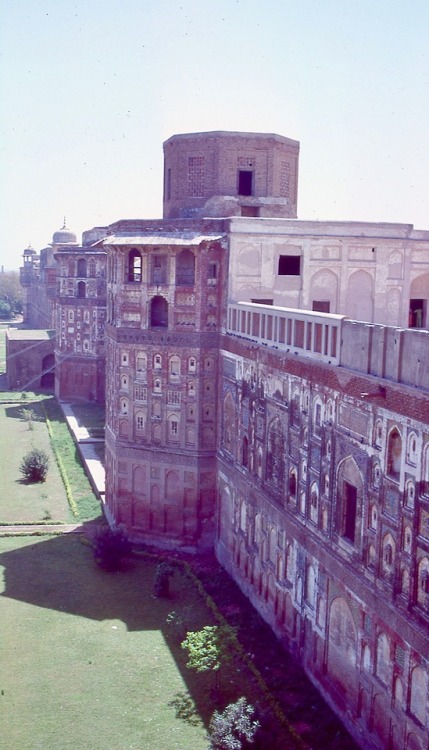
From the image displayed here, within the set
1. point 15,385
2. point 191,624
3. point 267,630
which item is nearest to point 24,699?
point 191,624

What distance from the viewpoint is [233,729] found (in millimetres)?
14078

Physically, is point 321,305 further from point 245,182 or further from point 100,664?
point 100,664

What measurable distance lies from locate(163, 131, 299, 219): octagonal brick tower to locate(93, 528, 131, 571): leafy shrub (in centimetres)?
1113

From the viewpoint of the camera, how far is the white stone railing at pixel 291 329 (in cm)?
1591

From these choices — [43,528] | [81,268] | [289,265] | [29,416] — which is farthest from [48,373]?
[289,265]

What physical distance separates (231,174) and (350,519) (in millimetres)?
14941

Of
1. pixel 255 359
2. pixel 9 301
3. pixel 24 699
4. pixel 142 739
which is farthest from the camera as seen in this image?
pixel 9 301

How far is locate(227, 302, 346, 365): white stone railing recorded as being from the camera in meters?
15.9

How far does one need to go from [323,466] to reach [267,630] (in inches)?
206

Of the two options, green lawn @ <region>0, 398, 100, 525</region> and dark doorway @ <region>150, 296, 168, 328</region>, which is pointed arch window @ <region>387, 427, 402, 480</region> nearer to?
dark doorway @ <region>150, 296, 168, 328</region>

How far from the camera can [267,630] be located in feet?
63.3

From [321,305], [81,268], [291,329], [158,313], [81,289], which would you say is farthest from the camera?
[81,289]

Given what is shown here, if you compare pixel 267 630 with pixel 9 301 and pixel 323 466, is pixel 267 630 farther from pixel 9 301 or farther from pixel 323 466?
pixel 9 301

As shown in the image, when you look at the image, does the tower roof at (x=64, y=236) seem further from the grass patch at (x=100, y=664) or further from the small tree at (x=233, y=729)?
the small tree at (x=233, y=729)
